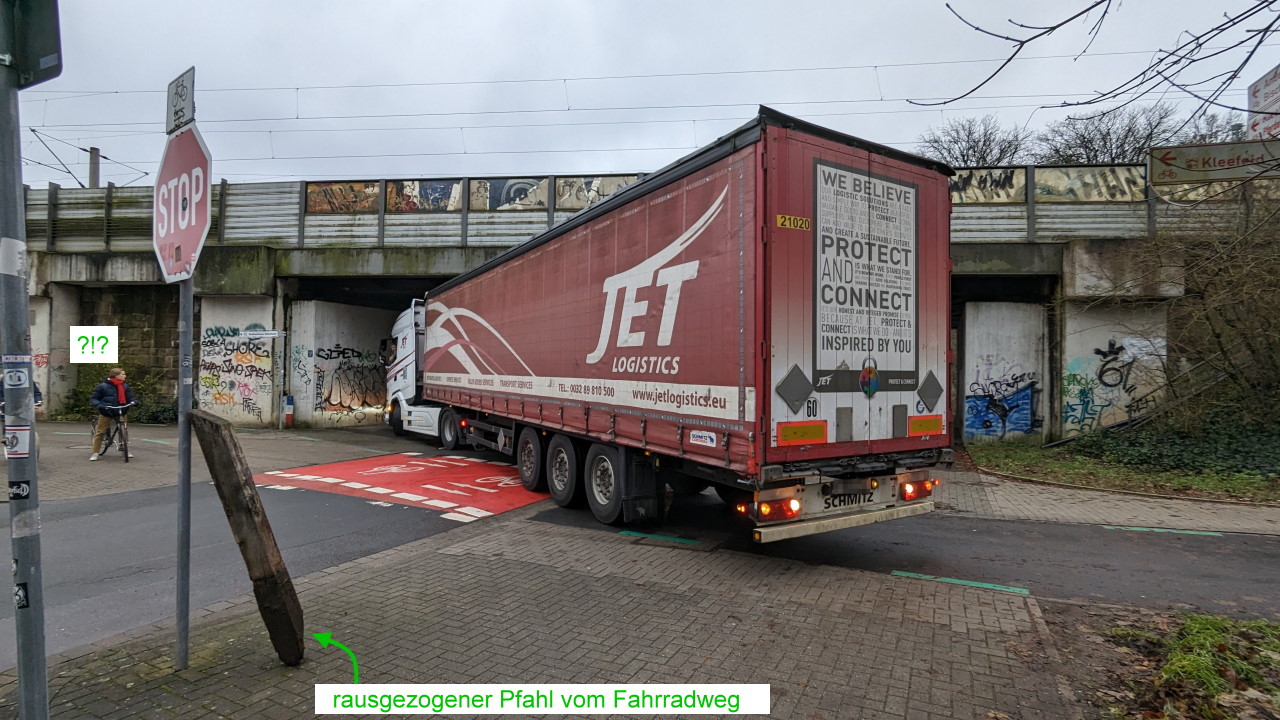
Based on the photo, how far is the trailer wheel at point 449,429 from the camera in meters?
14.2

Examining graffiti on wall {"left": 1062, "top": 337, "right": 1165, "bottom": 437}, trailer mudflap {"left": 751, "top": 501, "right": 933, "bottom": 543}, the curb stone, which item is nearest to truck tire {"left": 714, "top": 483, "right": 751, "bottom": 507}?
trailer mudflap {"left": 751, "top": 501, "right": 933, "bottom": 543}

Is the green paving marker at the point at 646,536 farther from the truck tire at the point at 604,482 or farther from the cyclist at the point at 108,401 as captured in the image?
the cyclist at the point at 108,401

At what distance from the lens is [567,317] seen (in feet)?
27.8

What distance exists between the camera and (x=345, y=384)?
20109mm

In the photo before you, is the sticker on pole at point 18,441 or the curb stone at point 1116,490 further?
the curb stone at point 1116,490

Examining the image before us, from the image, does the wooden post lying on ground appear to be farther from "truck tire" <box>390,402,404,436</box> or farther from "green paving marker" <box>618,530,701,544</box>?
"truck tire" <box>390,402,404,436</box>

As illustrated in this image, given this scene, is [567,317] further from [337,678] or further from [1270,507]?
[1270,507]

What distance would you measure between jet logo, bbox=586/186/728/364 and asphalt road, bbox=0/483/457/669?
2946mm

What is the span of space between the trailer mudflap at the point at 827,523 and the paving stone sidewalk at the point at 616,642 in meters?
0.46

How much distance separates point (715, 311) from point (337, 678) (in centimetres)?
380

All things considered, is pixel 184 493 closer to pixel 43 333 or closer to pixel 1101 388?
pixel 1101 388

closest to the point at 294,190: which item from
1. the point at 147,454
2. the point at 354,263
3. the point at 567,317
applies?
the point at 354,263

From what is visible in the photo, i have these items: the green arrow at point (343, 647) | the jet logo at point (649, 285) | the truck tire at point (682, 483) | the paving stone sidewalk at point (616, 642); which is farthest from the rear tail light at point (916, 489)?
the green arrow at point (343, 647)

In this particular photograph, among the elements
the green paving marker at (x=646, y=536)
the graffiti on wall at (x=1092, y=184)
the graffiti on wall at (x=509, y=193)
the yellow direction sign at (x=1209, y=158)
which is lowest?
the green paving marker at (x=646, y=536)
